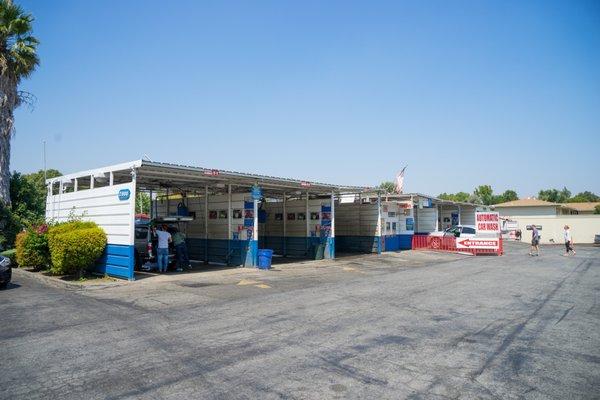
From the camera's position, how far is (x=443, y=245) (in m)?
27.3

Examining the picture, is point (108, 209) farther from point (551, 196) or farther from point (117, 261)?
point (551, 196)

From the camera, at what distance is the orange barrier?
25422mm

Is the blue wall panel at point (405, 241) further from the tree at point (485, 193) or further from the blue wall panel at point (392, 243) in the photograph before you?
the tree at point (485, 193)

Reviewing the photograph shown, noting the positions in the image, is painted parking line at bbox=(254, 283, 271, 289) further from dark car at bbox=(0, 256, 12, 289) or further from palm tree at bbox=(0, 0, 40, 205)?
palm tree at bbox=(0, 0, 40, 205)

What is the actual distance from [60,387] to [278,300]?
5.85 meters

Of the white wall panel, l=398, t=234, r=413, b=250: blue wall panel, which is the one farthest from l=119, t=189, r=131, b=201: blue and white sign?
l=398, t=234, r=413, b=250: blue wall panel

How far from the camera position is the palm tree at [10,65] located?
68.1 ft

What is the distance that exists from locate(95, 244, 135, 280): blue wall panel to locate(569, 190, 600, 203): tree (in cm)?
10655

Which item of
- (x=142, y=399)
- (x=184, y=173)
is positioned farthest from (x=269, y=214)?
(x=142, y=399)

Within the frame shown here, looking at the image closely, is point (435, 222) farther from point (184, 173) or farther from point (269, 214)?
point (184, 173)

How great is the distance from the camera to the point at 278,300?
10.3 metres

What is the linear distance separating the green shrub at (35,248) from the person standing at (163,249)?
3732 millimetres

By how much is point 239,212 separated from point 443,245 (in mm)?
15116

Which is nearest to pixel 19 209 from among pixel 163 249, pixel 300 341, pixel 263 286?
pixel 163 249
